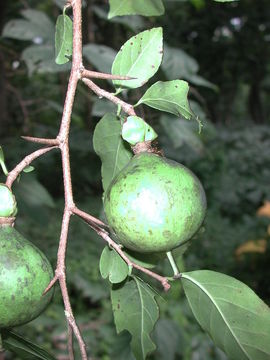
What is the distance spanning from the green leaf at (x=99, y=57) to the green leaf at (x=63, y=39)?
988 millimetres

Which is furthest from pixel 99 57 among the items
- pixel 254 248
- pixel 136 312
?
pixel 254 248

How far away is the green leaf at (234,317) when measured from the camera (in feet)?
3.09

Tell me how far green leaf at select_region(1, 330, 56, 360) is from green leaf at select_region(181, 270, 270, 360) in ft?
1.02

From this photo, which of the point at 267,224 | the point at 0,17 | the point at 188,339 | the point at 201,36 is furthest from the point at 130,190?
the point at 201,36

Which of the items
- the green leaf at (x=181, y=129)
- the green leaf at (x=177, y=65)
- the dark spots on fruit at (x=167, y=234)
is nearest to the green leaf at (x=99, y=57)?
the green leaf at (x=177, y=65)

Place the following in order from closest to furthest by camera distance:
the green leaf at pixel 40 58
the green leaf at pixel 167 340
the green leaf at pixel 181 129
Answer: the green leaf at pixel 40 58 < the green leaf at pixel 181 129 < the green leaf at pixel 167 340

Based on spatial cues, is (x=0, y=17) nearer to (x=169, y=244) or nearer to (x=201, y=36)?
(x=169, y=244)

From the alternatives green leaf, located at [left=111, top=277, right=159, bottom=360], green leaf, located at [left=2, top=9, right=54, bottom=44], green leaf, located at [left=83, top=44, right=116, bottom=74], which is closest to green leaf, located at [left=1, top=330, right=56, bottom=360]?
green leaf, located at [left=111, top=277, right=159, bottom=360]

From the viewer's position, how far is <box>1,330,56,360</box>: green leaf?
39.6 inches

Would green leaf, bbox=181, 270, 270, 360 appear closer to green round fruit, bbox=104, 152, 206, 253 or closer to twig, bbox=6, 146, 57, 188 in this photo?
green round fruit, bbox=104, 152, 206, 253

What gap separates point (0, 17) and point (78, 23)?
2249 mm

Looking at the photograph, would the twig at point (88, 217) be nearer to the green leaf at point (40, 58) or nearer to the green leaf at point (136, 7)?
the green leaf at point (136, 7)

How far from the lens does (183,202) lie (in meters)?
0.82

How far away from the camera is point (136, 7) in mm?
1037
